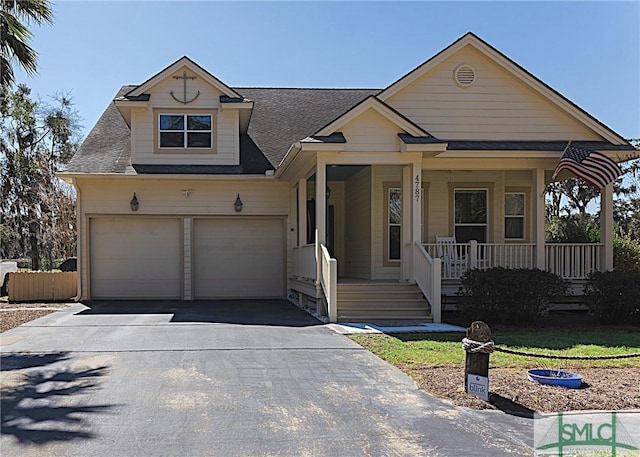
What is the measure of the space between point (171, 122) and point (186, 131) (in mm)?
474

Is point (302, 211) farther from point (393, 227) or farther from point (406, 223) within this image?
point (406, 223)

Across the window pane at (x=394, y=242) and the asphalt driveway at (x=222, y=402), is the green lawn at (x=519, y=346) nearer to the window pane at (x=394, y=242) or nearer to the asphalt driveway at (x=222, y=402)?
the asphalt driveway at (x=222, y=402)

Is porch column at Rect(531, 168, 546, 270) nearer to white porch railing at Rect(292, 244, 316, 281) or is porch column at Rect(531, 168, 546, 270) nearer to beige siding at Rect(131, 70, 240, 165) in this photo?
white porch railing at Rect(292, 244, 316, 281)

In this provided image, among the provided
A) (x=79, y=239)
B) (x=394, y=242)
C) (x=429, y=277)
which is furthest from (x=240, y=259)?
(x=429, y=277)

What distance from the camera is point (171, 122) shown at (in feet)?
58.2

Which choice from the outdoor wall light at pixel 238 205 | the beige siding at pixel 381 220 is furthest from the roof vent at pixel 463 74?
the outdoor wall light at pixel 238 205

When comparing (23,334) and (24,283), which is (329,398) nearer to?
(23,334)

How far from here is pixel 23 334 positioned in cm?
1106

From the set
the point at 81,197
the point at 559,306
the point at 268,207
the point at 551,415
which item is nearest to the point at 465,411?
the point at 551,415

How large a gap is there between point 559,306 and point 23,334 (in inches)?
452

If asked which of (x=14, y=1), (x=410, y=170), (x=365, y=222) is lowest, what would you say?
(x=365, y=222)

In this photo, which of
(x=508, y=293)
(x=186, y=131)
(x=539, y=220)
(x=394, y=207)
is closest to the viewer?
(x=508, y=293)

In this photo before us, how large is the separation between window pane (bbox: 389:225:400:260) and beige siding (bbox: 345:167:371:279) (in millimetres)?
549

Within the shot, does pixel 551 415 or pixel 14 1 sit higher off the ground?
pixel 14 1
